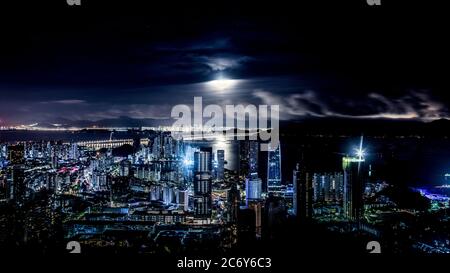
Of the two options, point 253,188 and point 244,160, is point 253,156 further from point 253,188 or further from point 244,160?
point 253,188

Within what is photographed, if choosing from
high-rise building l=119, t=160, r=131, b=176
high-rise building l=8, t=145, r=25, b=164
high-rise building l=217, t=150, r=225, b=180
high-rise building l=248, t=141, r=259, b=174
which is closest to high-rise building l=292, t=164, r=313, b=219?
high-rise building l=248, t=141, r=259, b=174

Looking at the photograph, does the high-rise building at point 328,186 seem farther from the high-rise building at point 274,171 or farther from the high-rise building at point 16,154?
the high-rise building at point 16,154

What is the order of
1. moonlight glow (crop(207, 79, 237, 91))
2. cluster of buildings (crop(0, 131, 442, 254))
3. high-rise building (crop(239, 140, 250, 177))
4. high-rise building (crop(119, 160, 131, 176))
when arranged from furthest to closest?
high-rise building (crop(119, 160, 131, 176)) → high-rise building (crop(239, 140, 250, 177)) → cluster of buildings (crop(0, 131, 442, 254)) → moonlight glow (crop(207, 79, 237, 91))

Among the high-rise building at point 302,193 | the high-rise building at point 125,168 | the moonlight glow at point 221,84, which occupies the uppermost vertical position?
the moonlight glow at point 221,84

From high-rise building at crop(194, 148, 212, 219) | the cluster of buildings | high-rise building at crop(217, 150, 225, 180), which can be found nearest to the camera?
the cluster of buildings

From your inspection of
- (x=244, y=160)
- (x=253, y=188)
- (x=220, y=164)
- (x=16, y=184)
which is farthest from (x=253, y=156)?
(x=16, y=184)

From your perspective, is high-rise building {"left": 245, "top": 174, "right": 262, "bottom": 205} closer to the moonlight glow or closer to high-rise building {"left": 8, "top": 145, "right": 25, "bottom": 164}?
the moonlight glow

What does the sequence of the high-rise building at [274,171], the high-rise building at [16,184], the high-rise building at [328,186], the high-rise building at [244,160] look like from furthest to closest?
the high-rise building at [244,160]
the high-rise building at [274,171]
the high-rise building at [328,186]
the high-rise building at [16,184]

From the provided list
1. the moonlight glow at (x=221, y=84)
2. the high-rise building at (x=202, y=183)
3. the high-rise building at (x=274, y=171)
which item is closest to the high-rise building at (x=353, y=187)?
the high-rise building at (x=274, y=171)
